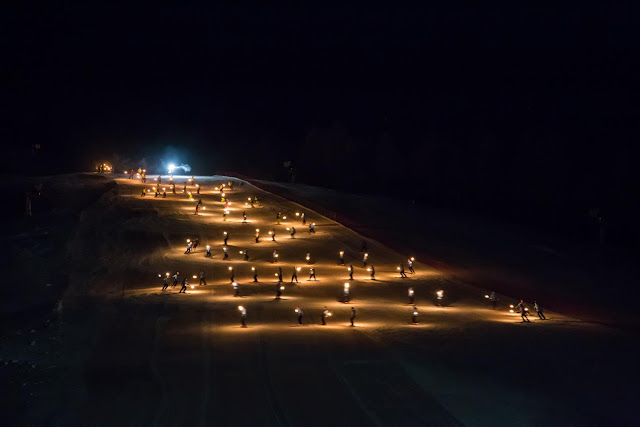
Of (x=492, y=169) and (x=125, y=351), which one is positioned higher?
(x=492, y=169)

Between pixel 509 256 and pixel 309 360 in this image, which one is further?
pixel 509 256

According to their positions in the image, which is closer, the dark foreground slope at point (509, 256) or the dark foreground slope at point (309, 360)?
the dark foreground slope at point (309, 360)

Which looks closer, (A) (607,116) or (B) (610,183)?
(B) (610,183)

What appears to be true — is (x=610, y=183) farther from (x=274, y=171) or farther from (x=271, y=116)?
(x=271, y=116)

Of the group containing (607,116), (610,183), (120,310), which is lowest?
(120,310)

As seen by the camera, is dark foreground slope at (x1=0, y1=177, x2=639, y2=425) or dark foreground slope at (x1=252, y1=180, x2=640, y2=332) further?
dark foreground slope at (x1=252, y1=180, x2=640, y2=332)

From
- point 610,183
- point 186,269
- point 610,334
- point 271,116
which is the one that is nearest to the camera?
point 610,334

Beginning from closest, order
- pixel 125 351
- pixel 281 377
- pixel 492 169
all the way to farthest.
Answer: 1. pixel 281 377
2. pixel 125 351
3. pixel 492 169

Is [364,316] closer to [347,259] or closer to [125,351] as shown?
[125,351]

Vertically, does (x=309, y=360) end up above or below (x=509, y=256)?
below

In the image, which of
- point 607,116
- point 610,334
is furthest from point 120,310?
point 607,116

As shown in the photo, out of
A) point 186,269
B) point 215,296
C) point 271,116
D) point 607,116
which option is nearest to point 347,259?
point 186,269
